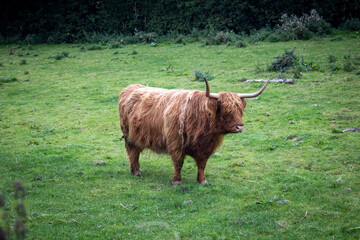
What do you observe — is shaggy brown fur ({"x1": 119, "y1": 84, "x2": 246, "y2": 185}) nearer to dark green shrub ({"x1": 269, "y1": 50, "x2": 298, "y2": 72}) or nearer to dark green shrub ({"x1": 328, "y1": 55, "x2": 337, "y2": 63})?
dark green shrub ({"x1": 269, "y1": 50, "x2": 298, "y2": 72})

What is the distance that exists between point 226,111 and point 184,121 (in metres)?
0.65

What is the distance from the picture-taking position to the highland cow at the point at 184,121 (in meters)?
5.43

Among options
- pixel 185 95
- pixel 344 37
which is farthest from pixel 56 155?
pixel 344 37

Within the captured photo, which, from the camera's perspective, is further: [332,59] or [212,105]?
[332,59]

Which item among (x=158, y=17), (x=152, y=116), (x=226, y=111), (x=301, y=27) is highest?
(x=226, y=111)

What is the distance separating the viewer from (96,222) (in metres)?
4.61

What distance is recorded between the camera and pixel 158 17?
73.3ft

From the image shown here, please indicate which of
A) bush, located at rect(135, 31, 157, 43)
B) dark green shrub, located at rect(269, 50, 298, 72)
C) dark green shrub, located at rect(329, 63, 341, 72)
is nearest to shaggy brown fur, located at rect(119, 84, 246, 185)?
dark green shrub, located at rect(269, 50, 298, 72)

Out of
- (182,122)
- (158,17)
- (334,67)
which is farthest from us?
(158,17)

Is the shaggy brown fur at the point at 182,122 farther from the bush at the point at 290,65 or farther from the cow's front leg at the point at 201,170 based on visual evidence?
the bush at the point at 290,65

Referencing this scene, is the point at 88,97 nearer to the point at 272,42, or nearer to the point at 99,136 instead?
the point at 99,136

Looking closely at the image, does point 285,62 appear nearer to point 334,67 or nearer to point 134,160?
point 334,67

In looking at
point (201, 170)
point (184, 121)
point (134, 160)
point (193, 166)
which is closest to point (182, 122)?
point (184, 121)

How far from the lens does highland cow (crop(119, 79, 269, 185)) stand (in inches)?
214
